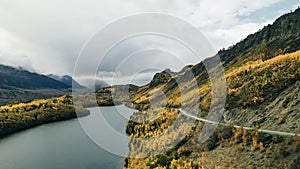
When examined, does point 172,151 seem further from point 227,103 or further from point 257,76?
point 257,76

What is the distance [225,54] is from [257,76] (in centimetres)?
9393

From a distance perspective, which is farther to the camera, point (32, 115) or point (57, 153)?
point (32, 115)

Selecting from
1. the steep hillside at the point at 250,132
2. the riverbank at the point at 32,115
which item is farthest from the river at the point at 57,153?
the riverbank at the point at 32,115

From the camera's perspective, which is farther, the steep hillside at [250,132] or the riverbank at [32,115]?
the riverbank at [32,115]

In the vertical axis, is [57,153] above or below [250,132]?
below

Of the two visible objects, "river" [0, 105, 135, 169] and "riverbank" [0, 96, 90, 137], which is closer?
"river" [0, 105, 135, 169]

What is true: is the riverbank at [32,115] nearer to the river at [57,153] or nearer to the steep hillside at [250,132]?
the river at [57,153]

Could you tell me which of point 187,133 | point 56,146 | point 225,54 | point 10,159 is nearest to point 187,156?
point 187,133

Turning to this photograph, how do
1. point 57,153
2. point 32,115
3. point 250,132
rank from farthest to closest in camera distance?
point 32,115 < point 57,153 < point 250,132

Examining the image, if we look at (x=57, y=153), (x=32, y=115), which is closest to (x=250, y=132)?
(x=57, y=153)

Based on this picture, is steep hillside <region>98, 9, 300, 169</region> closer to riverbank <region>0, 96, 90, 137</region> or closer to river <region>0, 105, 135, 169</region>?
river <region>0, 105, 135, 169</region>

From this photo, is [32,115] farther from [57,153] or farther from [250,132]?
[250,132]

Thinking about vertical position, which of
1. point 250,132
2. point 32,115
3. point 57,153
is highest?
point 32,115

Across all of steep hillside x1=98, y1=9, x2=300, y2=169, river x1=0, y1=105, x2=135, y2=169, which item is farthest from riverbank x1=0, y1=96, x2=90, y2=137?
steep hillside x1=98, y1=9, x2=300, y2=169
